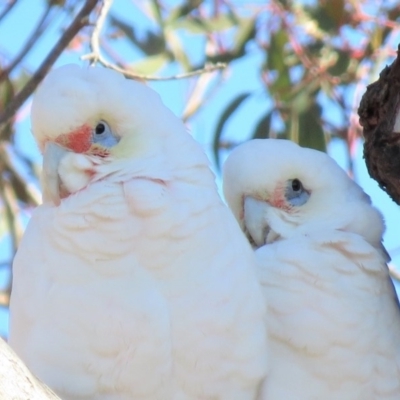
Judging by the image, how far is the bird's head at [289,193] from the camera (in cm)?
284

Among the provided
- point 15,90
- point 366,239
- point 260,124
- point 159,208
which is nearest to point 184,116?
point 260,124

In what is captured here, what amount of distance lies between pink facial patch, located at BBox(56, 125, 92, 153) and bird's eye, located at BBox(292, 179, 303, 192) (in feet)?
2.31

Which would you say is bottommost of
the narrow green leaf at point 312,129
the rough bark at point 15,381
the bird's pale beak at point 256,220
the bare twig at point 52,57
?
the narrow green leaf at point 312,129

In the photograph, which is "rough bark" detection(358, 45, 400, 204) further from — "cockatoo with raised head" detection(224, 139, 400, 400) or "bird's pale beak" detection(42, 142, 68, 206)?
"bird's pale beak" detection(42, 142, 68, 206)

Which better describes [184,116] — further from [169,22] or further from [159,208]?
[159,208]

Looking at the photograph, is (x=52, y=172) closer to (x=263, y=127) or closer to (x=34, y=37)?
(x=34, y=37)

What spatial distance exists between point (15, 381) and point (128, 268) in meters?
0.54

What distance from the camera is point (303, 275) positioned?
8.40 ft

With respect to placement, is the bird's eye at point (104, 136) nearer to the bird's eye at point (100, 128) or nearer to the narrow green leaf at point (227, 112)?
the bird's eye at point (100, 128)

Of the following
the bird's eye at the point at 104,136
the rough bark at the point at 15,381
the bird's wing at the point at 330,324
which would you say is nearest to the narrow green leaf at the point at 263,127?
the bird's wing at the point at 330,324

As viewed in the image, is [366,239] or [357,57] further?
[357,57]

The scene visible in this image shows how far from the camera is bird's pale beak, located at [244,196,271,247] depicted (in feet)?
9.44

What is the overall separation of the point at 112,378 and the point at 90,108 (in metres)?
0.67

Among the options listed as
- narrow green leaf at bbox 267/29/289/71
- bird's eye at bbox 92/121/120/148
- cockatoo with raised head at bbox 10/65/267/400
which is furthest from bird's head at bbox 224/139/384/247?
narrow green leaf at bbox 267/29/289/71
